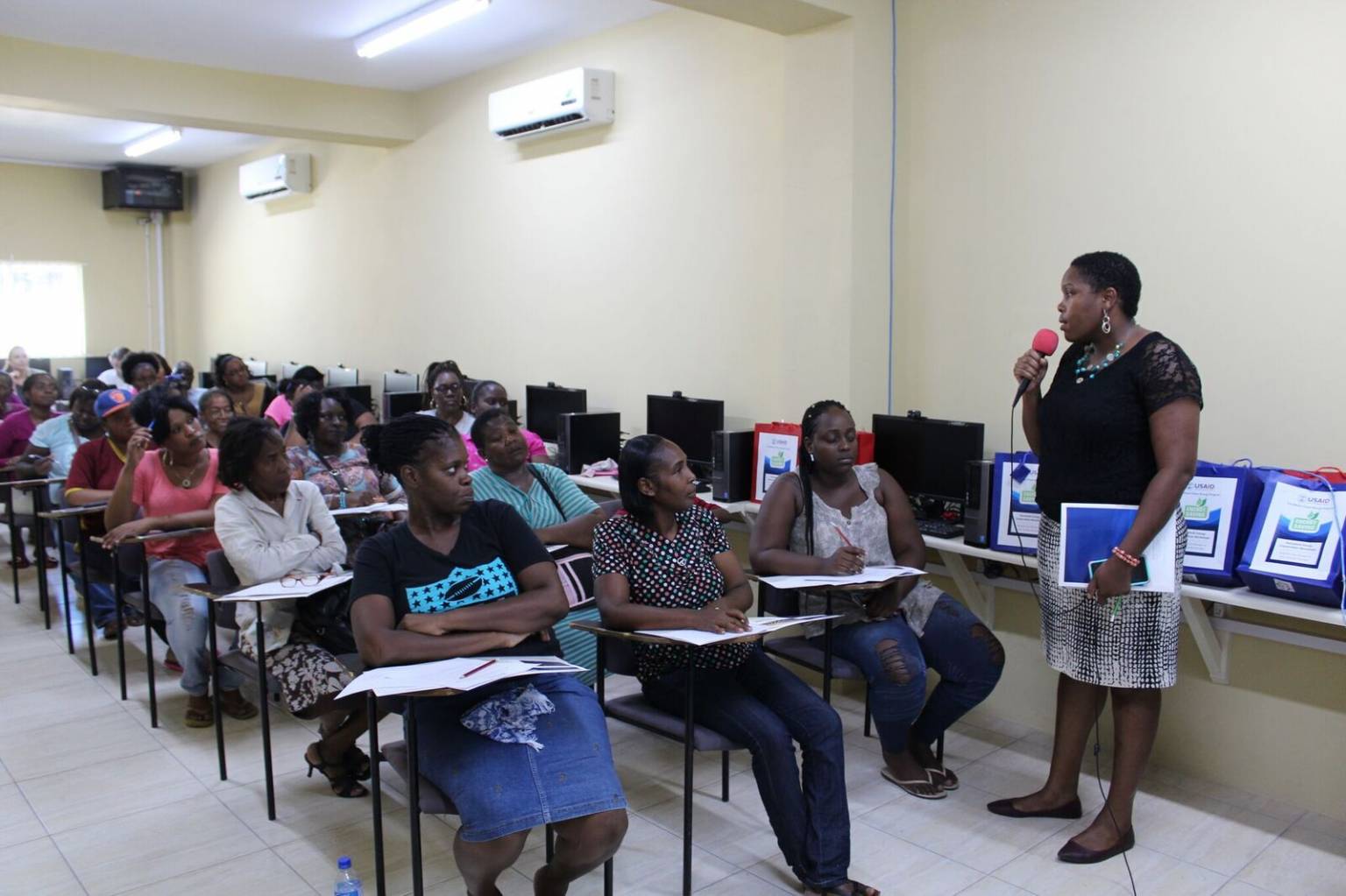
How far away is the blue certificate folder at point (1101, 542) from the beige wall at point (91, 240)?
10.9 m

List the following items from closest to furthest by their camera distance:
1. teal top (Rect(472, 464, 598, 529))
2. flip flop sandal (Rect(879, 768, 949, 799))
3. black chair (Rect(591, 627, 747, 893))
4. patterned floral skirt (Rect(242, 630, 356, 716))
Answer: black chair (Rect(591, 627, 747, 893)) → patterned floral skirt (Rect(242, 630, 356, 716)) → flip flop sandal (Rect(879, 768, 949, 799)) → teal top (Rect(472, 464, 598, 529))

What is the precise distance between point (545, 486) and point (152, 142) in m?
7.59

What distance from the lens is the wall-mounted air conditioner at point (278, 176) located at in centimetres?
859

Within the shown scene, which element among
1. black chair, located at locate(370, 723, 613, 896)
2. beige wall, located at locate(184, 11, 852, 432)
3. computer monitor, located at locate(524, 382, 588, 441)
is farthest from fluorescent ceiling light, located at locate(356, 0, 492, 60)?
black chair, located at locate(370, 723, 613, 896)

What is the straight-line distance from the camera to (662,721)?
2668 millimetres

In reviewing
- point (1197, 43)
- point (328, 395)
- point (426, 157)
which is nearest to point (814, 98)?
point (1197, 43)

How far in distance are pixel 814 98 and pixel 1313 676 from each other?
2689 mm

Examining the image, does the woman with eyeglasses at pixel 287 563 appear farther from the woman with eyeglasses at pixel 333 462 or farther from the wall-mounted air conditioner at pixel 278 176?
the wall-mounted air conditioner at pixel 278 176

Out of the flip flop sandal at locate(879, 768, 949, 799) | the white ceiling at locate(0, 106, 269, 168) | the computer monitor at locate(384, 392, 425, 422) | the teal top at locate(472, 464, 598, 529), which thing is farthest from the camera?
the white ceiling at locate(0, 106, 269, 168)

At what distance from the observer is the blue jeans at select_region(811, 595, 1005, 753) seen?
3174 mm

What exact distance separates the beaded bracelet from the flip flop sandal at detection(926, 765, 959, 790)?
1.05 metres

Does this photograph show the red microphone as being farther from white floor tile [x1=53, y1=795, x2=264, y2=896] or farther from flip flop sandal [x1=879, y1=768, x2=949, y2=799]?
white floor tile [x1=53, y1=795, x2=264, y2=896]

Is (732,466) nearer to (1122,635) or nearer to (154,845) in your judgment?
(1122,635)

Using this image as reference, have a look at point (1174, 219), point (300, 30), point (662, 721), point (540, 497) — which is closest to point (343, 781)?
point (540, 497)
